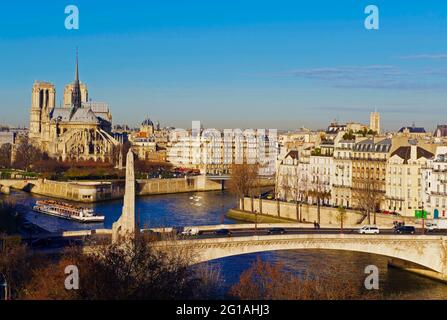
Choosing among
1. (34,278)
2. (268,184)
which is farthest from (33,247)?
(268,184)

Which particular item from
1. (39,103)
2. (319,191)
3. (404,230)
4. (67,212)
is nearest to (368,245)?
(404,230)

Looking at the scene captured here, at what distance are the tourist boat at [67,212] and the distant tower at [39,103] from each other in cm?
6058

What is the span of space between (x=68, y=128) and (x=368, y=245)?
75.4m

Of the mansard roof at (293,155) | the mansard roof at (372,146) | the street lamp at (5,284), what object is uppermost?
the mansard roof at (372,146)

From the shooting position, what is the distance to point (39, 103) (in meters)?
111

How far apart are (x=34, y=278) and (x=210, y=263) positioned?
954 centimetres

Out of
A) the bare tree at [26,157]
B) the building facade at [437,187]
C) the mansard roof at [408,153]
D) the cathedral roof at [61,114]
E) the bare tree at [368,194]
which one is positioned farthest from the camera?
the cathedral roof at [61,114]

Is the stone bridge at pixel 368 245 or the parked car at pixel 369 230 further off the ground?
the parked car at pixel 369 230

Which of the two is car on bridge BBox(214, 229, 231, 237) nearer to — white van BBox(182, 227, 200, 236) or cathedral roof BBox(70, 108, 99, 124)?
white van BBox(182, 227, 200, 236)

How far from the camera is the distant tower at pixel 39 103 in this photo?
109 meters

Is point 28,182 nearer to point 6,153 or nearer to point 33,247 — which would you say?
point 6,153

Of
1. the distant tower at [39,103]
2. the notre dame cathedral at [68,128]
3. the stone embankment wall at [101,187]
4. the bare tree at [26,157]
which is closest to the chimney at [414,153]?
the stone embankment wall at [101,187]

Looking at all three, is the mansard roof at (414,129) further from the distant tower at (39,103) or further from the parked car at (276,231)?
the distant tower at (39,103)

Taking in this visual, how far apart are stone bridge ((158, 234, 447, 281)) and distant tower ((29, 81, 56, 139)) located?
3400 inches
